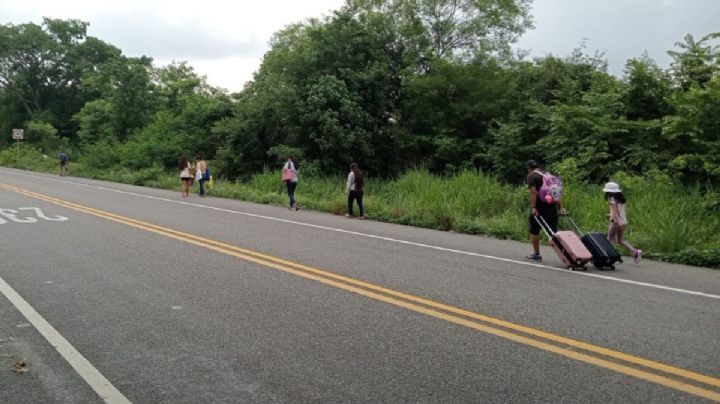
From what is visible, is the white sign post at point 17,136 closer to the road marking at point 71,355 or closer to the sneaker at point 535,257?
the road marking at point 71,355

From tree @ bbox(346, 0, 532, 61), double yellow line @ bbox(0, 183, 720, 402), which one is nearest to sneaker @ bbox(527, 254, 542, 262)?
double yellow line @ bbox(0, 183, 720, 402)

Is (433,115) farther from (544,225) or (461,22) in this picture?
(544,225)

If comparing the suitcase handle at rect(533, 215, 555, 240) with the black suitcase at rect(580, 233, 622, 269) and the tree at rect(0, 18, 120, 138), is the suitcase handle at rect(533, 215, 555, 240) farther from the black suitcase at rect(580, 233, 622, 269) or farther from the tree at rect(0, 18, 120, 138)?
the tree at rect(0, 18, 120, 138)

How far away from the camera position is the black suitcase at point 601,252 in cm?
900

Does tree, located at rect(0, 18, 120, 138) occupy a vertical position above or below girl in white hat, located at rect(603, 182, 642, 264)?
above

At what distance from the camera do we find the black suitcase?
9000 mm

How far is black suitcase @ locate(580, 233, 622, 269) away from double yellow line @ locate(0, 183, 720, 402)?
11.5 feet

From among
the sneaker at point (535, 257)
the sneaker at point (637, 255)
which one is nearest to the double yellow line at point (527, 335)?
the sneaker at point (535, 257)

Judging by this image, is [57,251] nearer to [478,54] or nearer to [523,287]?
[523,287]

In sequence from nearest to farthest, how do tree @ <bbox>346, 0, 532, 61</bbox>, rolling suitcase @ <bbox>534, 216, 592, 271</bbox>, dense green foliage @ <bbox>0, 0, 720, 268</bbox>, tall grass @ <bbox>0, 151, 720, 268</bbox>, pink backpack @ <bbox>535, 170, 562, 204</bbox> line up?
rolling suitcase @ <bbox>534, 216, 592, 271</bbox>
pink backpack @ <bbox>535, 170, 562, 204</bbox>
tall grass @ <bbox>0, 151, 720, 268</bbox>
dense green foliage @ <bbox>0, 0, 720, 268</bbox>
tree @ <bbox>346, 0, 532, 61</bbox>

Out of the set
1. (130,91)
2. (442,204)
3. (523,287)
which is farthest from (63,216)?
(130,91)

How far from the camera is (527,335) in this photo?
5551 mm

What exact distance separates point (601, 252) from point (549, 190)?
1.41m

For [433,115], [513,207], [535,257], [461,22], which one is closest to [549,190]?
[535,257]
